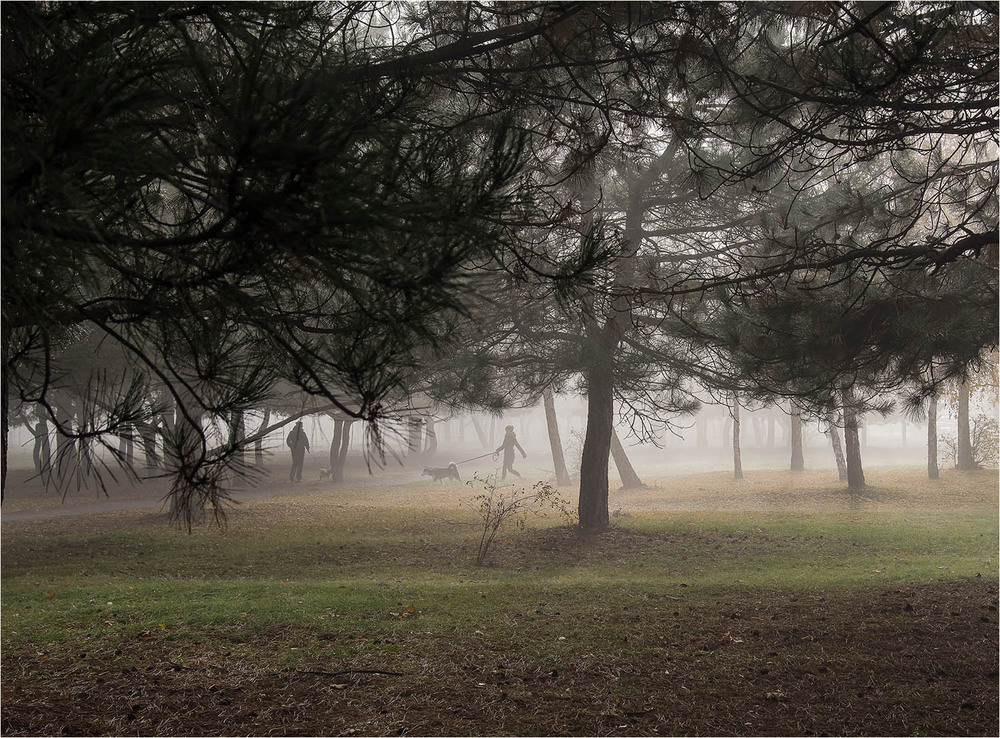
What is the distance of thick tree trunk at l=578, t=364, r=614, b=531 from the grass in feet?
2.83

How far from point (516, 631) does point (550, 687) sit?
3.79 feet

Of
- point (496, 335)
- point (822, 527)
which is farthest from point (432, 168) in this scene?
point (822, 527)

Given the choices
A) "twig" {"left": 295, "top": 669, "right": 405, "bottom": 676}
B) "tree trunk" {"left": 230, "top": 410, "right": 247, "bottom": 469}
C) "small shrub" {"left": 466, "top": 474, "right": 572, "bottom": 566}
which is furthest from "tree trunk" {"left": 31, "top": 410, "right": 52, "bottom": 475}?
"small shrub" {"left": 466, "top": 474, "right": 572, "bottom": 566}

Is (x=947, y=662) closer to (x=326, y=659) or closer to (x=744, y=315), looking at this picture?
(x=744, y=315)

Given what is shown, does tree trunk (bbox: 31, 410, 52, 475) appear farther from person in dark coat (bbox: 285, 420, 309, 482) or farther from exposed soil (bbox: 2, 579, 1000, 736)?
person in dark coat (bbox: 285, 420, 309, 482)

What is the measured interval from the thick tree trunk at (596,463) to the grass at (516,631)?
0.86 meters

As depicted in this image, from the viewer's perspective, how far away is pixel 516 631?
5.68 meters

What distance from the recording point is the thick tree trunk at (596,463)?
477 inches

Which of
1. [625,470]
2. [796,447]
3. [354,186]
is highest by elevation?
[354,186]

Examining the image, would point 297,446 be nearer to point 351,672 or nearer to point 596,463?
point 596,463

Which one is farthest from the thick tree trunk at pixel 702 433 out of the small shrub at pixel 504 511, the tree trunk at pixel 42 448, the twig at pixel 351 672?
the twig at pixel 351 672

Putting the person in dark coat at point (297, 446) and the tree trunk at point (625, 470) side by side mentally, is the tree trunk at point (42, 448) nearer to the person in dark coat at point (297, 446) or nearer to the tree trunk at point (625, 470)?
the person in dark coat at point (297, 446)

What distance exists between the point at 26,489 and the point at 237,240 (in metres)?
23.8

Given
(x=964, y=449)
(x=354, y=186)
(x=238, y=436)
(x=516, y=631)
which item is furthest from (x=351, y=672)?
(x=964, y=449)
